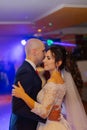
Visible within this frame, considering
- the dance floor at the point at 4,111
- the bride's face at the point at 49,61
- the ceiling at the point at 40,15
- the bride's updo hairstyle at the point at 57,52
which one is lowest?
the dance floor at the point at 4,111

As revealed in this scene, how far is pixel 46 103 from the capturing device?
1.33 meters

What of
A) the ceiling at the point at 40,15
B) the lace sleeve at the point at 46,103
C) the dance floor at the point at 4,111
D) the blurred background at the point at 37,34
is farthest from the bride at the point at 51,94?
the dance floor at the point at 4,111

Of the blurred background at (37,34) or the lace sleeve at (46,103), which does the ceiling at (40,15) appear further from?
the lace sleeve at (46,103)

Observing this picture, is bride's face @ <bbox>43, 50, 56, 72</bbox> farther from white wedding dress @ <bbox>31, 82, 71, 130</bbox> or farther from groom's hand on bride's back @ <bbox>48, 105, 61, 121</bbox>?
groom's hand on bride's back @ <bbox>48, 105, 61, 121</bbox>

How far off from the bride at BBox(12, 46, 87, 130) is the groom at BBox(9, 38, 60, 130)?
0.12 feet

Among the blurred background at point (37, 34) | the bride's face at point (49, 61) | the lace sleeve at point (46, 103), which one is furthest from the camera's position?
the blurred background at point (37, 34)

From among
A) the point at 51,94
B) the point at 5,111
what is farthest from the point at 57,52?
the point at 5,111

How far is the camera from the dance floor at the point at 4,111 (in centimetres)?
322

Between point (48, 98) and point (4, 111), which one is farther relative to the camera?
point (4, 111)

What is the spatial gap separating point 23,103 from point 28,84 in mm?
119

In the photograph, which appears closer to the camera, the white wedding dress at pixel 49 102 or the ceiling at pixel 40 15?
the white wedding dress at pixel 49 102

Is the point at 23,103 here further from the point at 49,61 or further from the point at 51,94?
the point at 49,61

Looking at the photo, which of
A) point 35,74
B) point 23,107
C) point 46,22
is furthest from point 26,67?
point 46,22

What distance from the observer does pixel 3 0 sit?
2273mm
